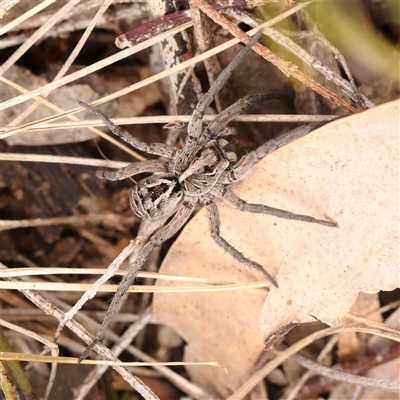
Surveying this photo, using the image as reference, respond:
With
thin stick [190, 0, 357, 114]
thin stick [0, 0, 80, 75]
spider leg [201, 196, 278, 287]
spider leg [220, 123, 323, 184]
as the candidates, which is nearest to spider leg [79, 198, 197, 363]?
spider leg [201, 196, 278, 287]

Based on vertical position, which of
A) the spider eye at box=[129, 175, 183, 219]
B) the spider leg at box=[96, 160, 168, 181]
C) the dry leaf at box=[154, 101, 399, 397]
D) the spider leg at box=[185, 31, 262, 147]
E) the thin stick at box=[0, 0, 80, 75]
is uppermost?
the thin stick at box=[0, 0, 80, 75]

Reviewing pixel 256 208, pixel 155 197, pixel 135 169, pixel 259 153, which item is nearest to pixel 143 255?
pixel 155 197

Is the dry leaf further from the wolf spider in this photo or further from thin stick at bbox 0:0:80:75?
thin stick at bbox 0:0:80:75

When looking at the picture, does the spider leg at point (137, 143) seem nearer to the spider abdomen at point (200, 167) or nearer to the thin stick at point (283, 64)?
the spider abdomen at point (200, 167)

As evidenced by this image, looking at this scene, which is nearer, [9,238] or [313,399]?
[313,399]

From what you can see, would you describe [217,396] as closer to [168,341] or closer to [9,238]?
[168,341]

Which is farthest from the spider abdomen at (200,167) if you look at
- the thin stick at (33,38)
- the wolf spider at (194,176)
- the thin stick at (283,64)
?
the thin stick at (33,38)

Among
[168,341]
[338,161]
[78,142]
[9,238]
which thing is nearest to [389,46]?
[338,161]

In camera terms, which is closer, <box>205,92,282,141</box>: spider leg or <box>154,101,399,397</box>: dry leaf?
<box>154,101,399,397</box>: dry leaf

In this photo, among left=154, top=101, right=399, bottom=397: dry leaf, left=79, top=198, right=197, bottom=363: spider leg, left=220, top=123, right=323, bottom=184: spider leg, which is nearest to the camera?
left=154, top=101, right=399, bottom=397: dry leaf
